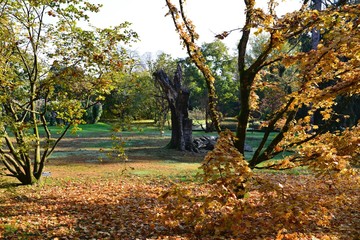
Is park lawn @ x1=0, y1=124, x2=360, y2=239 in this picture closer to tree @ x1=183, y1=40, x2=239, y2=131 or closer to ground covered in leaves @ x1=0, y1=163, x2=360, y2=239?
ground covered in leaves @ x1=0, y1=163, x2=360, y2=239

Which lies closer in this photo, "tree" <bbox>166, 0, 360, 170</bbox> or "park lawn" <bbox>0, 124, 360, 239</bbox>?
"tree" <bbox>166, 0, 360, 170</bbox>

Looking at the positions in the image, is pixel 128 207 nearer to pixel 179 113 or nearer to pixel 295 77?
pixel 295 77

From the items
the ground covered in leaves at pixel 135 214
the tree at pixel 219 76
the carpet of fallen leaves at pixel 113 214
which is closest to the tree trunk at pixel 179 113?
the ground covered in leaves at pixel 135 214

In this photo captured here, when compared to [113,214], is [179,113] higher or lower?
higher

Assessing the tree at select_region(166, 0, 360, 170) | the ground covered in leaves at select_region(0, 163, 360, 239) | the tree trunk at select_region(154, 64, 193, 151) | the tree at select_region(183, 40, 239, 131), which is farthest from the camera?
the tree at select_region(183, 40, 239, 131)

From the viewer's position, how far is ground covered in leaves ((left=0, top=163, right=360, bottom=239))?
6.02 metres

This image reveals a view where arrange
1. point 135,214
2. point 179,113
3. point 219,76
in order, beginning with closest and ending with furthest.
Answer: point 135,214, point 179,113, point 219,76

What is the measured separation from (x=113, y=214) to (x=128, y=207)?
30.3 inches

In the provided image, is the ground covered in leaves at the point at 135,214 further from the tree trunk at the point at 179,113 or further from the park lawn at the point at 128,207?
the tree trunk at the point at 179,113

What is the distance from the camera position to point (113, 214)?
7.88 m

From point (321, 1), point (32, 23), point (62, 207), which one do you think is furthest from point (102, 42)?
point (321, 1)

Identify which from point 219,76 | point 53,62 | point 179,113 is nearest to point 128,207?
point 53,62

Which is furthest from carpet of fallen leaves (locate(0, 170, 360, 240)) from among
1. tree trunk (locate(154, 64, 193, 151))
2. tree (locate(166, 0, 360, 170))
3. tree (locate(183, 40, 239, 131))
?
tree (locate(183, 40, 239, 131))

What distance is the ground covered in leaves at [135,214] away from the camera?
602 cm
